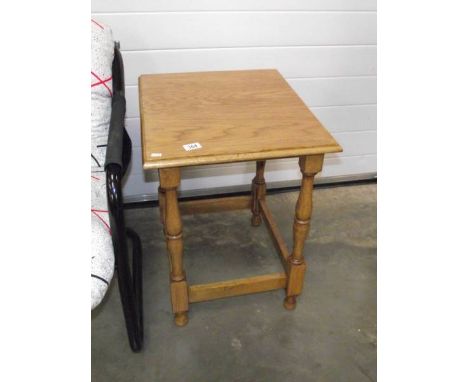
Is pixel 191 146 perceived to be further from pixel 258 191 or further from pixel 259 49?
pixel 259 49

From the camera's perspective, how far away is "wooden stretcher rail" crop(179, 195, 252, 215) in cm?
171

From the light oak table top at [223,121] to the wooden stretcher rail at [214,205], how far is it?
1.74 feet

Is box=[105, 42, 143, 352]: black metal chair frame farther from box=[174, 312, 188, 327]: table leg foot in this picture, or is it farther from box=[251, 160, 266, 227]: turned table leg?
box=[251, 160, 266, 227]: turned table leg

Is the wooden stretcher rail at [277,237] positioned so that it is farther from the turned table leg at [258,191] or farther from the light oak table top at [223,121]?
the light oak table top at [223,121]

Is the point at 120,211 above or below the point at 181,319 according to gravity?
above

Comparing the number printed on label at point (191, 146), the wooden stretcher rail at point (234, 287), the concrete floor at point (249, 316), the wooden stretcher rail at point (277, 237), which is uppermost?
the number printed on label at point (191, 146)

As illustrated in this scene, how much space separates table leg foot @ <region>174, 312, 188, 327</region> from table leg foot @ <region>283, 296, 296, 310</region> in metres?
0.35

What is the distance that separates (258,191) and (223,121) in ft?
2.04

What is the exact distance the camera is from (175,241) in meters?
1.19

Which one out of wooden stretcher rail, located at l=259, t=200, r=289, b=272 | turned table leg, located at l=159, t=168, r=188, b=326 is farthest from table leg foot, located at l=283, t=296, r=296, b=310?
turned table leg, located at l=159, t=168, r=188, b=326

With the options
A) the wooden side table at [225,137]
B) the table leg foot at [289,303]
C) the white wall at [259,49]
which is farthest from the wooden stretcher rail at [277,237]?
the white wall at [259,49]

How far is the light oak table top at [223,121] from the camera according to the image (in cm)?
100

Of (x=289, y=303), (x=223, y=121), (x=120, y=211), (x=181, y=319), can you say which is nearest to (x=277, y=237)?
(x=289, y=303)

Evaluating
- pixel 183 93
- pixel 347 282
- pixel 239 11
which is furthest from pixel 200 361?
pixel 239 11
